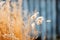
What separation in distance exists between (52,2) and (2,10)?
1093mm

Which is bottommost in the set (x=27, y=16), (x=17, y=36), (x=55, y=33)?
(x=55, y=33)

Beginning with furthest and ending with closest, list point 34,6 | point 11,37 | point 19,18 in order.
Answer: point 34,6
point 19,18
point 11,37

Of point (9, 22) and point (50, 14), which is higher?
point (9, 22)

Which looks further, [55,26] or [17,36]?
[55,26]

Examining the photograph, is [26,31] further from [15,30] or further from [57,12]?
[57,12]

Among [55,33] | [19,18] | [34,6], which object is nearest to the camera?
[19,18]

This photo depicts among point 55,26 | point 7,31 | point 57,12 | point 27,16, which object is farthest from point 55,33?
point 7,31

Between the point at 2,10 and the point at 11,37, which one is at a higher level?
the point at 2,10

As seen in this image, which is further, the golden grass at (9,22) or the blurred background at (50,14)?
the blurred background at (50,14)

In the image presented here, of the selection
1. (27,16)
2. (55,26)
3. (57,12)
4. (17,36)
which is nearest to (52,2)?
(57,12)

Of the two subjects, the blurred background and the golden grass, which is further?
the blurred background

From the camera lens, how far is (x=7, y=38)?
979mm

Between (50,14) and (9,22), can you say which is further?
(50,14)

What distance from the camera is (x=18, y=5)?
104cm
